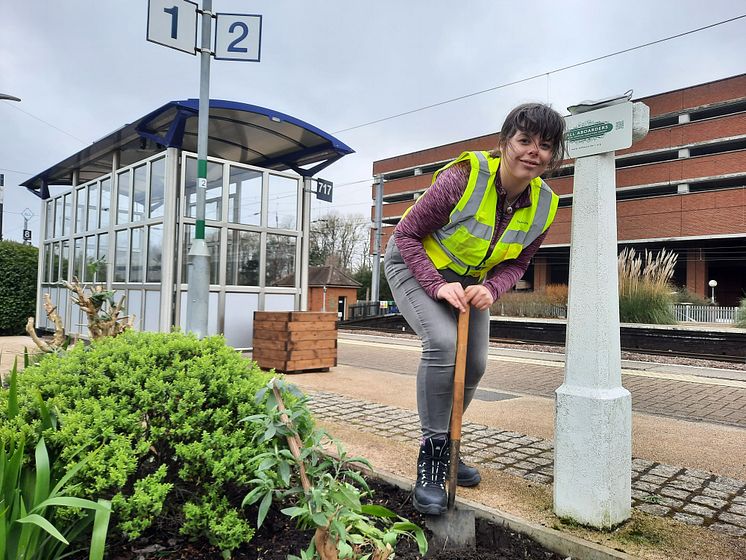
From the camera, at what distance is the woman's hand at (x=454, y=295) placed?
2092 mm

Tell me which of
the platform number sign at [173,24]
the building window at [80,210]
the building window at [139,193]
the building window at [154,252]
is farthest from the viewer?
the building window at [80,210]

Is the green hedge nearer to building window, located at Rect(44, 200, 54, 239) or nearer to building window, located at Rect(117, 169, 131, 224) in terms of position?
building window, located at Rect(44, 200, 54, 239)

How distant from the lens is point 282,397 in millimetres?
1900

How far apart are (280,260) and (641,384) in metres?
5.90

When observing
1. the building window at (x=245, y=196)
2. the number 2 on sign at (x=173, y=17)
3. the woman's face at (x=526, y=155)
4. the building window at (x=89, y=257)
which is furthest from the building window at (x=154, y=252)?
the woman's face at (x=526, y=155)

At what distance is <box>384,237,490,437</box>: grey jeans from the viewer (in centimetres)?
215

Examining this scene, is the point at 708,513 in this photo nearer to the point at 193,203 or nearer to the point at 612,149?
the point at 612,149

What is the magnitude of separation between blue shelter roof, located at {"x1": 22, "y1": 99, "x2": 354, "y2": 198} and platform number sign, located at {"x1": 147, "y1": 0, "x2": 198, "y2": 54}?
2.92 feet

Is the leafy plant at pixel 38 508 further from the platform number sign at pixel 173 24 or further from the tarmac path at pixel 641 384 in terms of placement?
the platform number sign at pixel 173 24

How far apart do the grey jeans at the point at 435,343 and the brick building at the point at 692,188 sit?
29.7 m

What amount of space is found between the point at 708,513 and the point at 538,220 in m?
1.51

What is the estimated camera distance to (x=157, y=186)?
28.7ft

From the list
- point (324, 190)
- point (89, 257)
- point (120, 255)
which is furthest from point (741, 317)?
point (89, 257)

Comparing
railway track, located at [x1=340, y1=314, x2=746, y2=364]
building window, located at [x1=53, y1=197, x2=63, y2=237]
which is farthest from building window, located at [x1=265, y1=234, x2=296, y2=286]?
railway track, located at [x1=340, y1=314, x2=746, y2=364]
